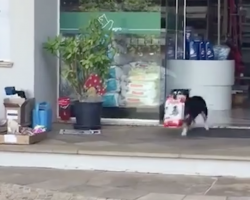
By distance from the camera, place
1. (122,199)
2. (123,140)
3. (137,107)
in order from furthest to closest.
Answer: (137,107) → (123,140) → (122,199)

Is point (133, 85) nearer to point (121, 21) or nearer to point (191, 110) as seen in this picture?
point (121, 21)

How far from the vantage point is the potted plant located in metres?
7.93

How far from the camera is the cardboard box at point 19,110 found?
25.5ft

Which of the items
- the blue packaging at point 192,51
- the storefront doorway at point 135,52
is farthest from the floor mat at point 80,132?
the blue packaging at point 192,51

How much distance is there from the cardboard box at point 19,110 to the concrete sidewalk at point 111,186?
0.91 m

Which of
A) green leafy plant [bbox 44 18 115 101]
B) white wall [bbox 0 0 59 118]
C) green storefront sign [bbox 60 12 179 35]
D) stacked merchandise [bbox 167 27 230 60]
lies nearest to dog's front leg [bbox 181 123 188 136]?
green leafy plant [bbox 44 18 115 101]

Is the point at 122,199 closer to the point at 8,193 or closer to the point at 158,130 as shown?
the point at 8,193

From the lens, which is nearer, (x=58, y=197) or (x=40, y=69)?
(x=58, y=197)

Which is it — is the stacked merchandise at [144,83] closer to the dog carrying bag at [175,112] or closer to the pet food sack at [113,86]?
the pet food sack at [113,86]

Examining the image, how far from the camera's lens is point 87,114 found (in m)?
7.98

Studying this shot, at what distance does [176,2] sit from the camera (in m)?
9.84

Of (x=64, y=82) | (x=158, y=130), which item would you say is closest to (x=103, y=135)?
(x=158, y=130)

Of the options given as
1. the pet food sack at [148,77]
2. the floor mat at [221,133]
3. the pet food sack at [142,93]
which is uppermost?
the pet food sack at [148,77]

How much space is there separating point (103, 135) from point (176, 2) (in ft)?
9.06
